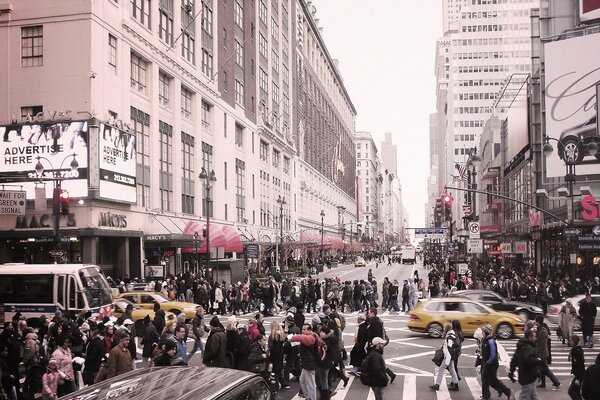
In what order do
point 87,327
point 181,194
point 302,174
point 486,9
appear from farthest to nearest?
point 486,9, point 302,174, point 181,194, point 87,327

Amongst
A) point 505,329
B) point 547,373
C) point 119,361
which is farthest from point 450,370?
point 505,329

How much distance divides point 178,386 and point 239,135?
63.8 meters

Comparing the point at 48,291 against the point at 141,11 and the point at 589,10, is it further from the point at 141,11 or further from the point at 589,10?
the point at 589,10

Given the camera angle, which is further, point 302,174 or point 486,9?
point 486,9

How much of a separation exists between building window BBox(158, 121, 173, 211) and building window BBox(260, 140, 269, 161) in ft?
94.4

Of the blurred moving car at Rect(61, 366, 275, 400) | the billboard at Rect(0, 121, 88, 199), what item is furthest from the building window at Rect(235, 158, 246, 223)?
the blurred moving car at Rect(61, 366, 275, 400)

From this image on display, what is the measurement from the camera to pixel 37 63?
3744 cm

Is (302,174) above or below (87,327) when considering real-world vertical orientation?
above

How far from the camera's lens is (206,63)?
57.8 meters

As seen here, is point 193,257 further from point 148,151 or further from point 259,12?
point 259,12

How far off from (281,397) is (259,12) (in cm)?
6833

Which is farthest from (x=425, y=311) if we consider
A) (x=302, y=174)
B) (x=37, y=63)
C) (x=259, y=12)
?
(x=302, y=174)

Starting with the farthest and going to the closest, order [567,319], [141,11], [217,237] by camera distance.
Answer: [217,237], [141,11], [567,319]

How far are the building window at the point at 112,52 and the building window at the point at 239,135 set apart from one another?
91.7ft
